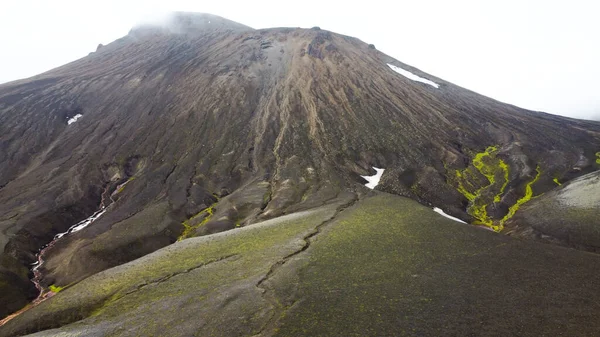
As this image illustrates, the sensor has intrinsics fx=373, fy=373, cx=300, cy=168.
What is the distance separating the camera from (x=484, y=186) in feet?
269

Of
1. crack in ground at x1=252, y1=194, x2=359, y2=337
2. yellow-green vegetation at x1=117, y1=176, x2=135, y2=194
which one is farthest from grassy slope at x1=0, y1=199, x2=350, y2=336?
yellow-green vegetation at x1=117, y1=176, x2=135, y2=194

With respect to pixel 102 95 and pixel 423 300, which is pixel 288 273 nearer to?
pixel 423 300

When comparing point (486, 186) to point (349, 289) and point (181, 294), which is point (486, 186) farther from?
point (181, 294)

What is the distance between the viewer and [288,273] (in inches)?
1409

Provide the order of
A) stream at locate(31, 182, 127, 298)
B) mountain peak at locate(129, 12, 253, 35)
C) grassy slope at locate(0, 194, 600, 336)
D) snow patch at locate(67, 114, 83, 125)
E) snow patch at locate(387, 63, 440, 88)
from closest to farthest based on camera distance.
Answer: grassy slope at locate(0, 194, 600, 336) → stream at locate(31, 182, 127, 298) → snow patch at locate(67, 114, 83, 125) → snow patch at locate(387, 63, 440, 88) → mountain peak at locate(129, 12, 253, 35)

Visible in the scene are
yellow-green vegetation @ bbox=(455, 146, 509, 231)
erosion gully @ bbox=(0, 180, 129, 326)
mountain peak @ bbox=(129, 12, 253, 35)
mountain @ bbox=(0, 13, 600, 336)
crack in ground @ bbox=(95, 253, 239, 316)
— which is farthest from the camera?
mountain peak @ bbox=(129, 12, 253, 35)

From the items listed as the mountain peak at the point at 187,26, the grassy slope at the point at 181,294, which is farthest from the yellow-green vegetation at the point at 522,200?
the mountain peak at the point at 187,26

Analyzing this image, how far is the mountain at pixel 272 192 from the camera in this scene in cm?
3027

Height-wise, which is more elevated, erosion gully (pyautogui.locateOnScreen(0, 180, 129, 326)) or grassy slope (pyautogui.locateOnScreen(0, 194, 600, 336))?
grassy slope (pyautogui.locateOnScreen(0, 194, 600, 336))

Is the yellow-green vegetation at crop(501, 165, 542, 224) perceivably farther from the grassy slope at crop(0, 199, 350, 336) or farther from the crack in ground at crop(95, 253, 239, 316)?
the crack in ground at crop(95, 253, 239, 316)

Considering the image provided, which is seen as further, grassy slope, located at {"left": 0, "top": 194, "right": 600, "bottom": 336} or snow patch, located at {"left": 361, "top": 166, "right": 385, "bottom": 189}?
snow patch, located at {"left": 361, "top": 166, "right": 385, "bottom": 189}

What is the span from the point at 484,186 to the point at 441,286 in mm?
58991

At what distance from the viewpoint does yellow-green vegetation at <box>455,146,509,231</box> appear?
71000 millimetres

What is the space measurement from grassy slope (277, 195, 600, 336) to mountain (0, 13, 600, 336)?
208 millimetres
